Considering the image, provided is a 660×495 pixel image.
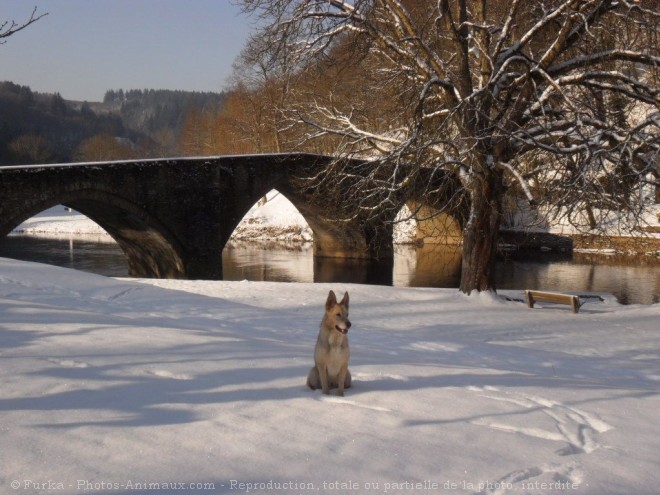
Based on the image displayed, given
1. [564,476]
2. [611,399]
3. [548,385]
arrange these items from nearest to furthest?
1. [564,476]
2. [611,399]
3. [548,385]

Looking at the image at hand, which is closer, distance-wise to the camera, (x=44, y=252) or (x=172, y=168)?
(x=172, y=168)

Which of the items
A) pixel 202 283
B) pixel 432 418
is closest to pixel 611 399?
pixel 432 418

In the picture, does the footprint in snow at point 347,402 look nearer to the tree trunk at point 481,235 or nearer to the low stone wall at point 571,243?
the tree trunk at point 481,235

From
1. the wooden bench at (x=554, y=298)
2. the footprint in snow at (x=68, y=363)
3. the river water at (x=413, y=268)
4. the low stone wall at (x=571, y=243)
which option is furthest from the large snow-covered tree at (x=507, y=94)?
the low stone wall at (x=571, y=243)

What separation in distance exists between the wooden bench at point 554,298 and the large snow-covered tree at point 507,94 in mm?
959

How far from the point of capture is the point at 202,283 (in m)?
17.0

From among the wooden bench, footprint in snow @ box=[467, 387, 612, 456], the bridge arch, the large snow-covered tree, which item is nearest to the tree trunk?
the large snow-covered tree

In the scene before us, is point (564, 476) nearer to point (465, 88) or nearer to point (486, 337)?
point (486, 337)

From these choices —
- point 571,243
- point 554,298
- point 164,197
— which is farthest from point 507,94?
point 571,243

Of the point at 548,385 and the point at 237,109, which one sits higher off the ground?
the point at 237,109

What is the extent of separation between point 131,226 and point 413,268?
11501 mm

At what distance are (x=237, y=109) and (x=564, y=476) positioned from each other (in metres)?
56.1

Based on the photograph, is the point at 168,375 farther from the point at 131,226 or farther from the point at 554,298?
the point at 131,226

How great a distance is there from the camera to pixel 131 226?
24.8m
